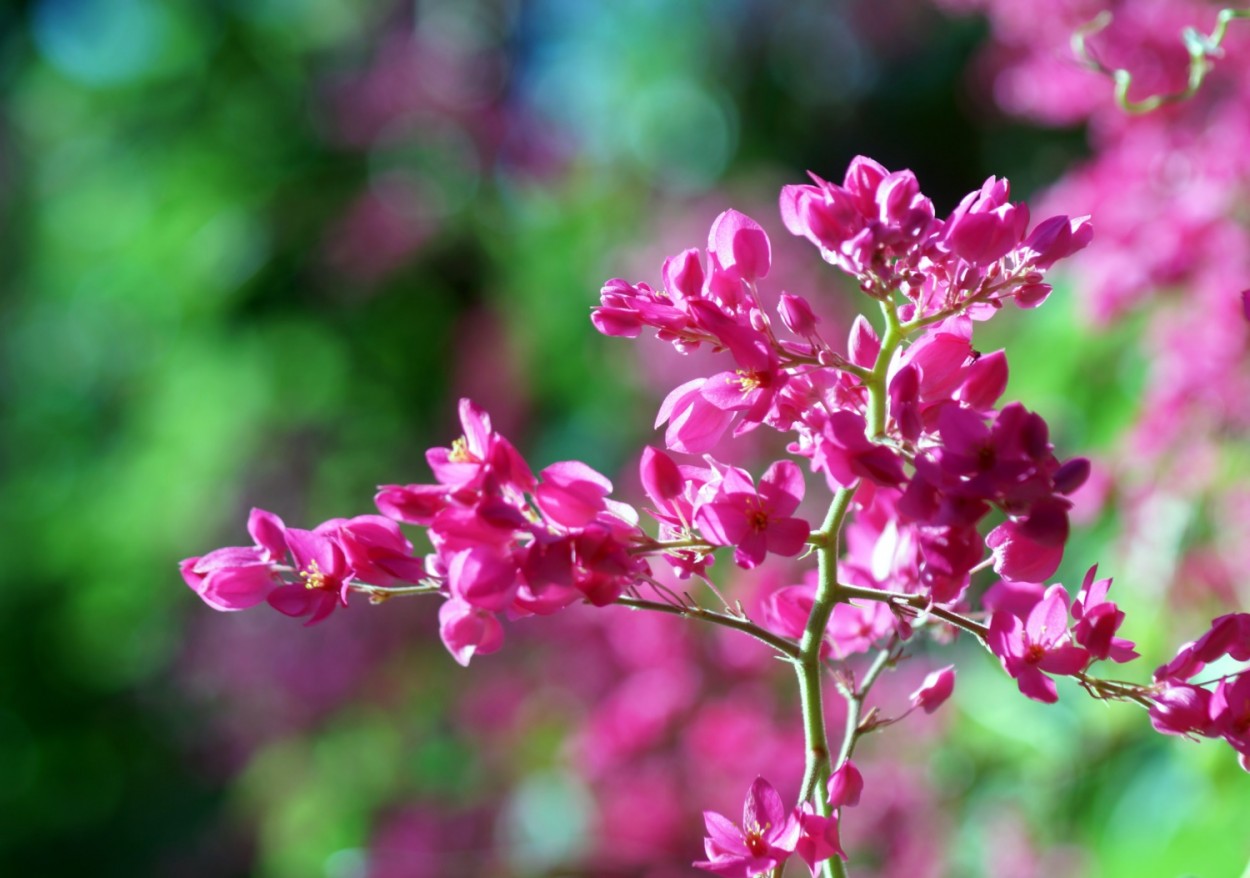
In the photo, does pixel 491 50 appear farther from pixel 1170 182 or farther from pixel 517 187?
pixel 1170 182

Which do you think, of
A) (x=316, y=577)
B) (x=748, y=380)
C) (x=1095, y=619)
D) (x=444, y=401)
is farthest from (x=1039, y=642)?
(x=444, y=401)

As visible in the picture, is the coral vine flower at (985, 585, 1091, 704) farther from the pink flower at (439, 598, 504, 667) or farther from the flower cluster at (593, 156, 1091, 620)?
the pink flower at (439, 598, 504, 667)

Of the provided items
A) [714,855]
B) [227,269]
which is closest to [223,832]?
[227,269]

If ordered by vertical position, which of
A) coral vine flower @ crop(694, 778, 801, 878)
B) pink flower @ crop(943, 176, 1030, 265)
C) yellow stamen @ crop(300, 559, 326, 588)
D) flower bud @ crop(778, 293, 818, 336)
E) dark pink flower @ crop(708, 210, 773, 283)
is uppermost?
pink flower @ crop(943, 176, 1030, 265)

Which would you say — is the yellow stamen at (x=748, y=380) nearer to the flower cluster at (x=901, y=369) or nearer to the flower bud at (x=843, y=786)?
the flower cluster at (x=901, y=369)

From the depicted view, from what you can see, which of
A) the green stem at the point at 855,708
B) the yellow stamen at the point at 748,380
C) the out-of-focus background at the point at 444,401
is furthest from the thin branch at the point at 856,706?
the out-of-focus background at the point at 444,401

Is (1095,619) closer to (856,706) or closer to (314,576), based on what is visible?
(856,706)

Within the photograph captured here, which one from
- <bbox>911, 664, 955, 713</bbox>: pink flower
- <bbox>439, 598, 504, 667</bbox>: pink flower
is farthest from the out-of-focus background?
<bbox>439, 598, 504, 667</bbox>: pink flower

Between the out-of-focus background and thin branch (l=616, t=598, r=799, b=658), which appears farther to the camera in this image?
the out-of-focus background
